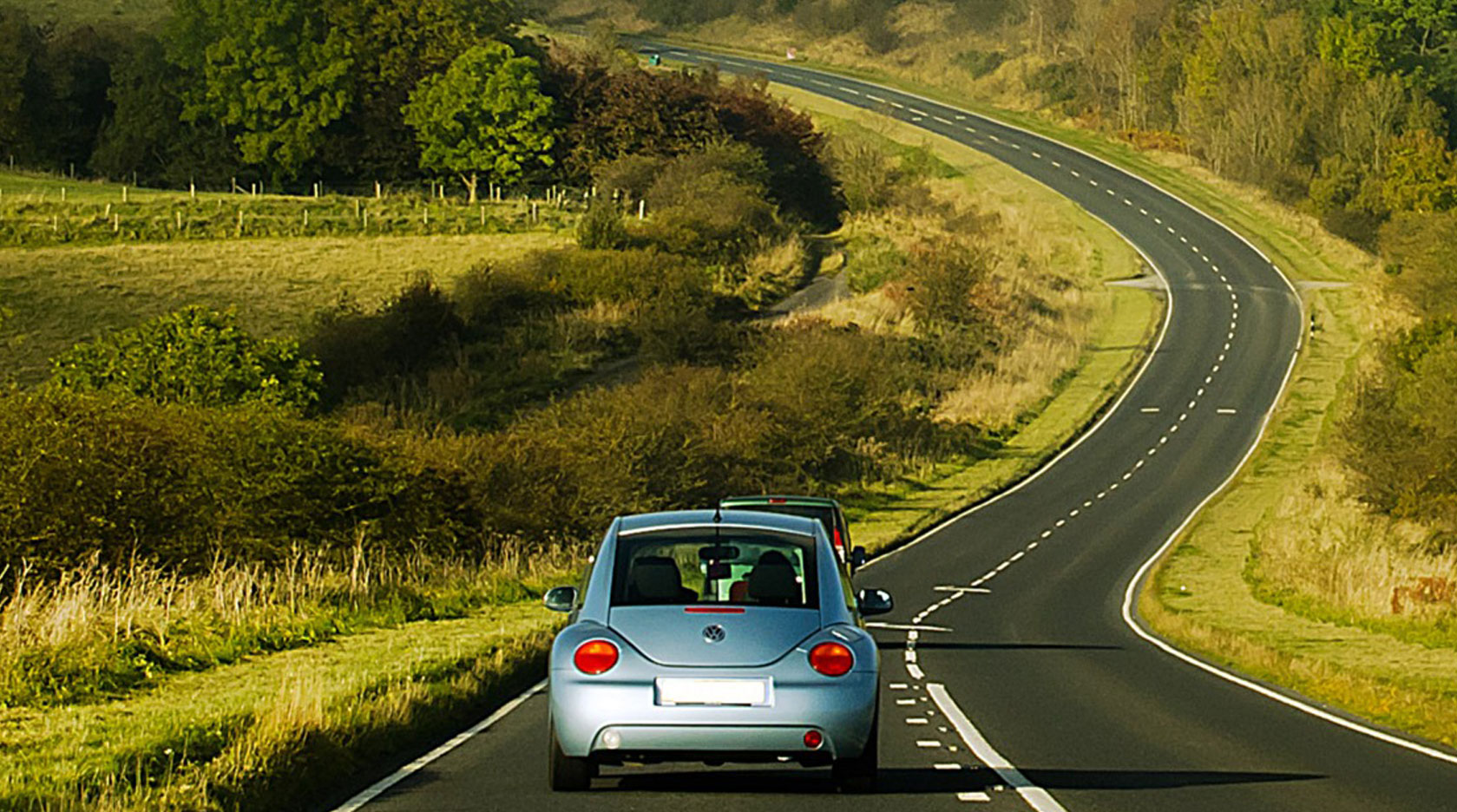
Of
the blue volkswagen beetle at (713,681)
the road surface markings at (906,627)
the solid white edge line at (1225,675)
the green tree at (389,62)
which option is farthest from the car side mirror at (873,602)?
the green tree at (389,62)

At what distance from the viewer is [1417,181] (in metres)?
98.1

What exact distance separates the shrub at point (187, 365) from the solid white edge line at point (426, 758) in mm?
24357

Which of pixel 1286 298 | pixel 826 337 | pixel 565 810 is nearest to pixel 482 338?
pixel 826 337

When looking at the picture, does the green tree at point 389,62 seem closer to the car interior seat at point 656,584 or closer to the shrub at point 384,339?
the shrub at point 384,339

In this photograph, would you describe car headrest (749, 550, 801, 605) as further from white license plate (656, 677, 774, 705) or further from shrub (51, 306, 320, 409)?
shrub (51, 306, 320, 409)

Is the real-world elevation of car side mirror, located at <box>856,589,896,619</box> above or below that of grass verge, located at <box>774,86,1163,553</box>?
above

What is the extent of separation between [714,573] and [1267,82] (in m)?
104

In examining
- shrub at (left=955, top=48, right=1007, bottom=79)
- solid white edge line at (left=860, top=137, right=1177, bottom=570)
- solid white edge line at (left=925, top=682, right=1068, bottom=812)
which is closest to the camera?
solid white edge line at (left=925, top=682, right=1068, bottom=812)

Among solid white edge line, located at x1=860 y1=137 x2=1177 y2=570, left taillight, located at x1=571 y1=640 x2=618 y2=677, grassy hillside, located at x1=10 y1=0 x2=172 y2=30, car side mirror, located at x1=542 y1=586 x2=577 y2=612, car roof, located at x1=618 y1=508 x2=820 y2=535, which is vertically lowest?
solid white edge line, located at x1=860 y1=137 x2=1177 y2=570

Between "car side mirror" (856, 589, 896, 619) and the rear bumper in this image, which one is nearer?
the rear bumper

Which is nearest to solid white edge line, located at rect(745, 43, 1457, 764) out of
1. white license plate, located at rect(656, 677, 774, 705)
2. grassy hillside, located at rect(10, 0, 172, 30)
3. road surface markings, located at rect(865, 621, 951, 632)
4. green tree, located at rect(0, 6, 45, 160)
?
road surface markings, located at rect(865, 621, 951, 632)

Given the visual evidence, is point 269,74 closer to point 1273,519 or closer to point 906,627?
point 1273,519

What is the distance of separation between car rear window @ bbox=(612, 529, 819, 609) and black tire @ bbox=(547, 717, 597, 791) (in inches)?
34.8

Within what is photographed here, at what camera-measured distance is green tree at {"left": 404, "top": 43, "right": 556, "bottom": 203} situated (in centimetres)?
9438
